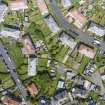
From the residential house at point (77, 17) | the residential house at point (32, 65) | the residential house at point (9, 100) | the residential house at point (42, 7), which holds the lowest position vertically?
the residential house at point (9, 100)

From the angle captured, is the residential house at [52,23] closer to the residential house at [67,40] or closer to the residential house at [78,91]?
the residential house at [67,40]

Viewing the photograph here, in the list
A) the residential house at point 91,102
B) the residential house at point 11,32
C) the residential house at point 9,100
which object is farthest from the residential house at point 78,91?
the residential house at point 11,32

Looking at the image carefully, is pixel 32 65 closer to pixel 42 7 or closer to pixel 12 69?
pixel 12 69

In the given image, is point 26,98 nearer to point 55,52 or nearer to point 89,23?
point 55,52

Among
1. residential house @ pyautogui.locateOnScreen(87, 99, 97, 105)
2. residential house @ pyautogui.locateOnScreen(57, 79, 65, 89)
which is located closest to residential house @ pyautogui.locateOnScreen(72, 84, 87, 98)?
residential house @ pyautogui.locateOnScreen(87, 99, 97, 105)

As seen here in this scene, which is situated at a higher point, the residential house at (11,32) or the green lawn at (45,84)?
the residential house at (11,32)

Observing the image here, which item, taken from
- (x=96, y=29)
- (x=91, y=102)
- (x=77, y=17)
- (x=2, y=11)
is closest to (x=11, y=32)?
(x=2, y=11)

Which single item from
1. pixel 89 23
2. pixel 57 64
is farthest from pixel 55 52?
pixel 89 23
